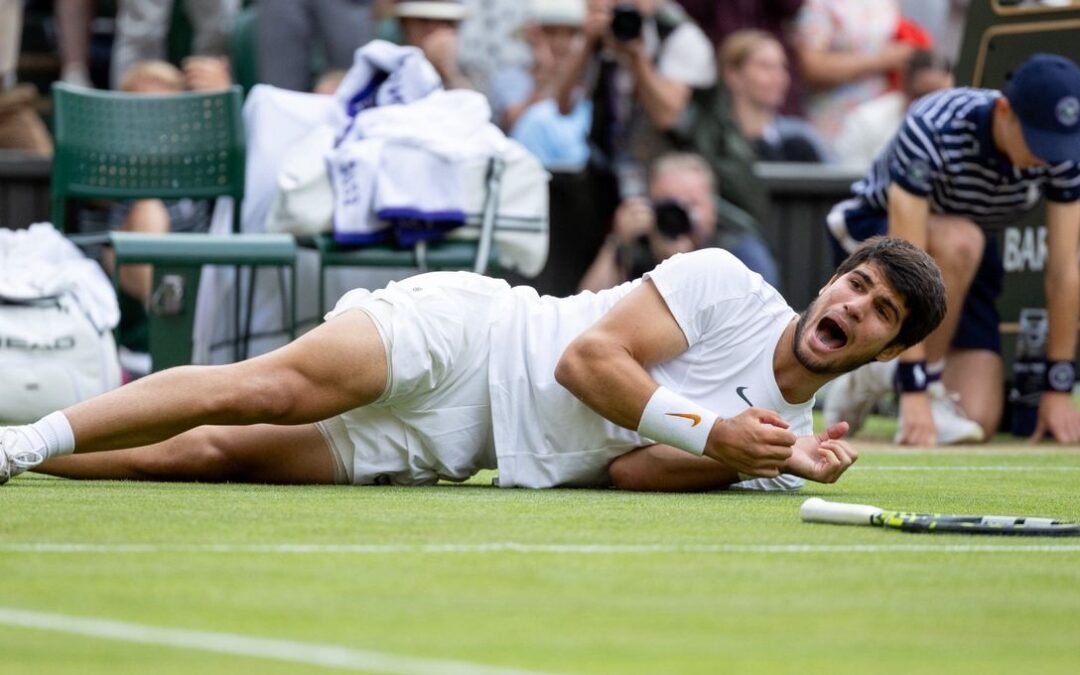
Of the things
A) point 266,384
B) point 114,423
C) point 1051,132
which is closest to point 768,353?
point 266,384

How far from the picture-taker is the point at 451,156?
8.84 meters

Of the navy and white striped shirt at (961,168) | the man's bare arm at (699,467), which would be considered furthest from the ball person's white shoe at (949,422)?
the man's bare arm at (699,467)

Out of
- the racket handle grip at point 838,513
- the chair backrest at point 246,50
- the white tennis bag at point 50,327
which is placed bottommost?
the white tennis bag at point 50,327

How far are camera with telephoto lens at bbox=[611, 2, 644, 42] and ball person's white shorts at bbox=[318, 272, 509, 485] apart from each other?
17.5ft

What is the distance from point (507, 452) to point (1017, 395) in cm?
443

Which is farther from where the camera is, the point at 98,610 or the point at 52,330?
the point at 52,330

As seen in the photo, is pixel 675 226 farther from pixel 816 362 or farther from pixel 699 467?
pixel 816 362

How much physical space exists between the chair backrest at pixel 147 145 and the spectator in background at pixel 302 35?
128 centimetres

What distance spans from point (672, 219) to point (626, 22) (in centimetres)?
105

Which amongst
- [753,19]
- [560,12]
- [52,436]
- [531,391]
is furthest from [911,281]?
[753,19]

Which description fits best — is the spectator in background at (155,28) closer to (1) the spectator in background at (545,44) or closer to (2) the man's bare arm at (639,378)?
(1) the spectator in background at (545,44)

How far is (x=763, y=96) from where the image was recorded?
1207 centimetres

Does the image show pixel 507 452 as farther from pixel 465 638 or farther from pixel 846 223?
pixel 846 223

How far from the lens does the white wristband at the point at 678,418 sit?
5.05 meters
